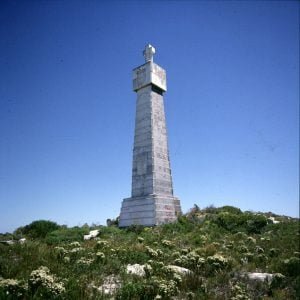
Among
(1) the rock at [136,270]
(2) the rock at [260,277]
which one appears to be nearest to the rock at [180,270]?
(1) the rock at [136,270]

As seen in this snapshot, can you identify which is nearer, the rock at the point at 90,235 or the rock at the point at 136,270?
the rock at the point at 136,270

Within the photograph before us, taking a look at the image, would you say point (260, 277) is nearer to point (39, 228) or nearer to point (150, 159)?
point (150, 159)

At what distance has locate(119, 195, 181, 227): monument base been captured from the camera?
18216mm

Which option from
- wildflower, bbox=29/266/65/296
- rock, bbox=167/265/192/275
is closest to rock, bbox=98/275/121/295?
wildflower, bbox=29/266/65/296

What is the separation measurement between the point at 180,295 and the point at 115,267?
2.34 meters

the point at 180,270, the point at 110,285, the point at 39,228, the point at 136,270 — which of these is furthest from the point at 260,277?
Result: the point at 39,228

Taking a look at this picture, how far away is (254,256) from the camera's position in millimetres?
11055

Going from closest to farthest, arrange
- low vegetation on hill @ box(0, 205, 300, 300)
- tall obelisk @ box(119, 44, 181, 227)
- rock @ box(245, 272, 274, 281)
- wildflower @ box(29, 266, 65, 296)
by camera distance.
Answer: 1. wildflower @ box(29, 266, 65, 296)
2. low vegetation on hill @ box(0, 205, 300, 300)
3. rock @ box(245, 272, 274, 281)
4. tall obelisk @ box(119, 44, 181, 227)

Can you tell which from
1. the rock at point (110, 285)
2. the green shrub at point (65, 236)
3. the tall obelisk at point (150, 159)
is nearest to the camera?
the rock at point (110, 285)

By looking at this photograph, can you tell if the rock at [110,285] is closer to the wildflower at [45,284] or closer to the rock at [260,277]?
the wildflower at [45,284]

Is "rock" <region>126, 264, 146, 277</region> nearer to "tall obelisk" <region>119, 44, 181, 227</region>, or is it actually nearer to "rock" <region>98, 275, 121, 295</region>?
"rock" <region>98, 275, 121, 295</region>

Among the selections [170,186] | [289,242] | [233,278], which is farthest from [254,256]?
[170,186]

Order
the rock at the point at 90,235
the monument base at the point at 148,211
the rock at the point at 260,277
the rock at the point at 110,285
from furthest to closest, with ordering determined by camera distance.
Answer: the monument base at the point at 148,211, the rock at the point at 90,235, the rock at the point at 260,277, the rock at the point at 110,285

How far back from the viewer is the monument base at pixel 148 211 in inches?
717
